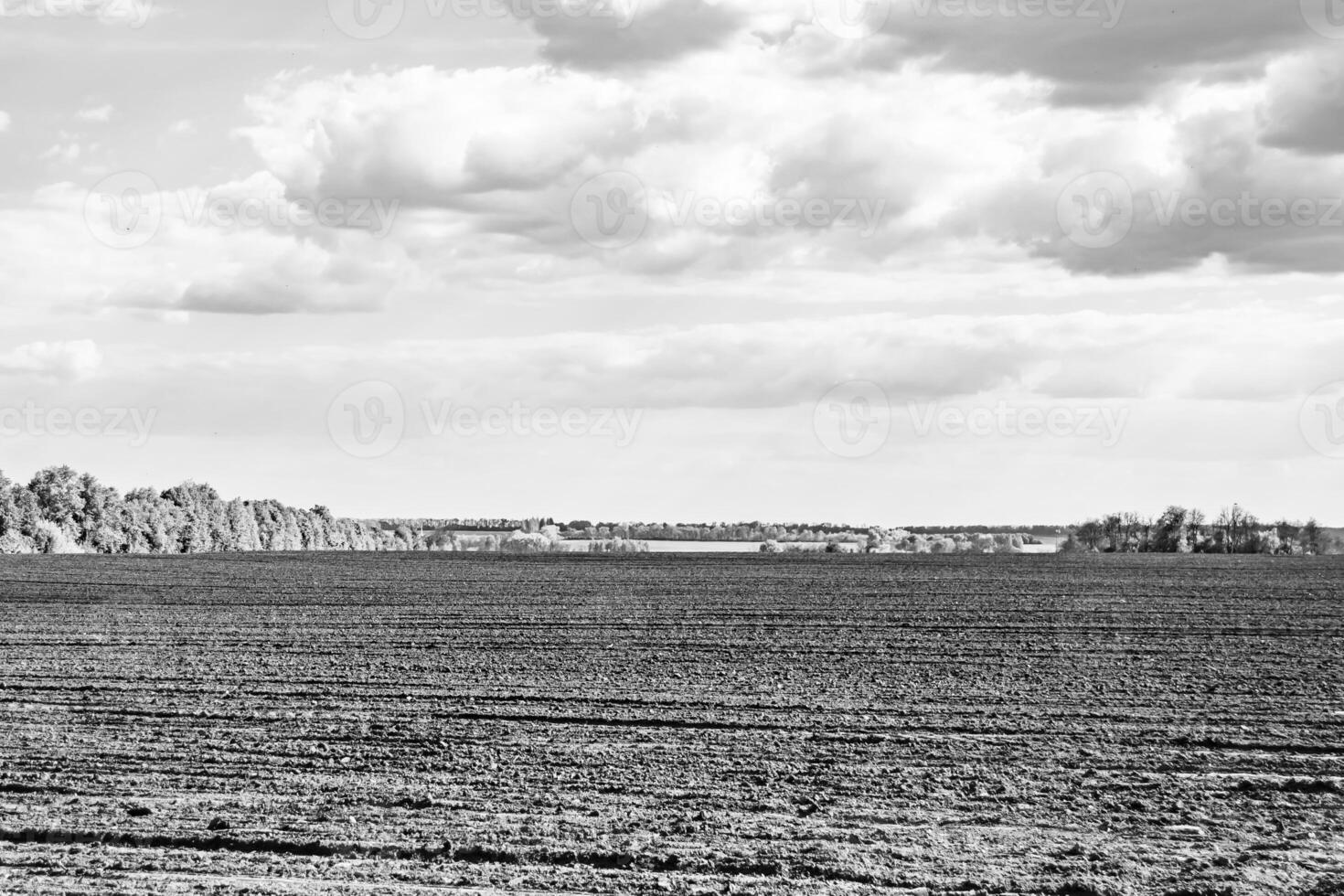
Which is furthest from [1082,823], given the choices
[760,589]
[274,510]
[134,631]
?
[274,510]

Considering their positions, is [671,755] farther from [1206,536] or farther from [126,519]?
[1206,536]

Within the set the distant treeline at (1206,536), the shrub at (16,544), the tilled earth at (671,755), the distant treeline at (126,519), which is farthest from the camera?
the distant treeline at (1206,536)

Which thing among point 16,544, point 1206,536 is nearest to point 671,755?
point 16,544

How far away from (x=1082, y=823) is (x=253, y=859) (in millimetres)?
6851

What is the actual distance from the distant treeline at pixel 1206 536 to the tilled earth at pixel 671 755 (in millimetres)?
102458

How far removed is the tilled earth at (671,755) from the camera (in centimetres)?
1021

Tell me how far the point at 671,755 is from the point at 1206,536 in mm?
127196

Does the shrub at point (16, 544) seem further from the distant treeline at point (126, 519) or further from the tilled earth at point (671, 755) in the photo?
the tilled earth at point (671, 755)

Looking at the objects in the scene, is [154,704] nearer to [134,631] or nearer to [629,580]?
[134,631]

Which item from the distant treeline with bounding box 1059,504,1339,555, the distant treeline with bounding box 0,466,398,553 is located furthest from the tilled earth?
the distant treeline with bounding box 1059,504,1339,555

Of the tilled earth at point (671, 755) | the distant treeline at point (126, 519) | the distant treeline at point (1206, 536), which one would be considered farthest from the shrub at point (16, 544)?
the distant treeline at point (1206, 536)

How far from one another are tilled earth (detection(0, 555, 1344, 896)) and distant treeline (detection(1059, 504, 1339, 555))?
102 metres

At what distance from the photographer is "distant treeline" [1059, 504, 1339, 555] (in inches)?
5007

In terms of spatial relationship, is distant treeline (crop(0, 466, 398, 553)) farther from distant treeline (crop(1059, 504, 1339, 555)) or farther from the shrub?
distant treeline (crop(1059, 504, 1339, 555))
